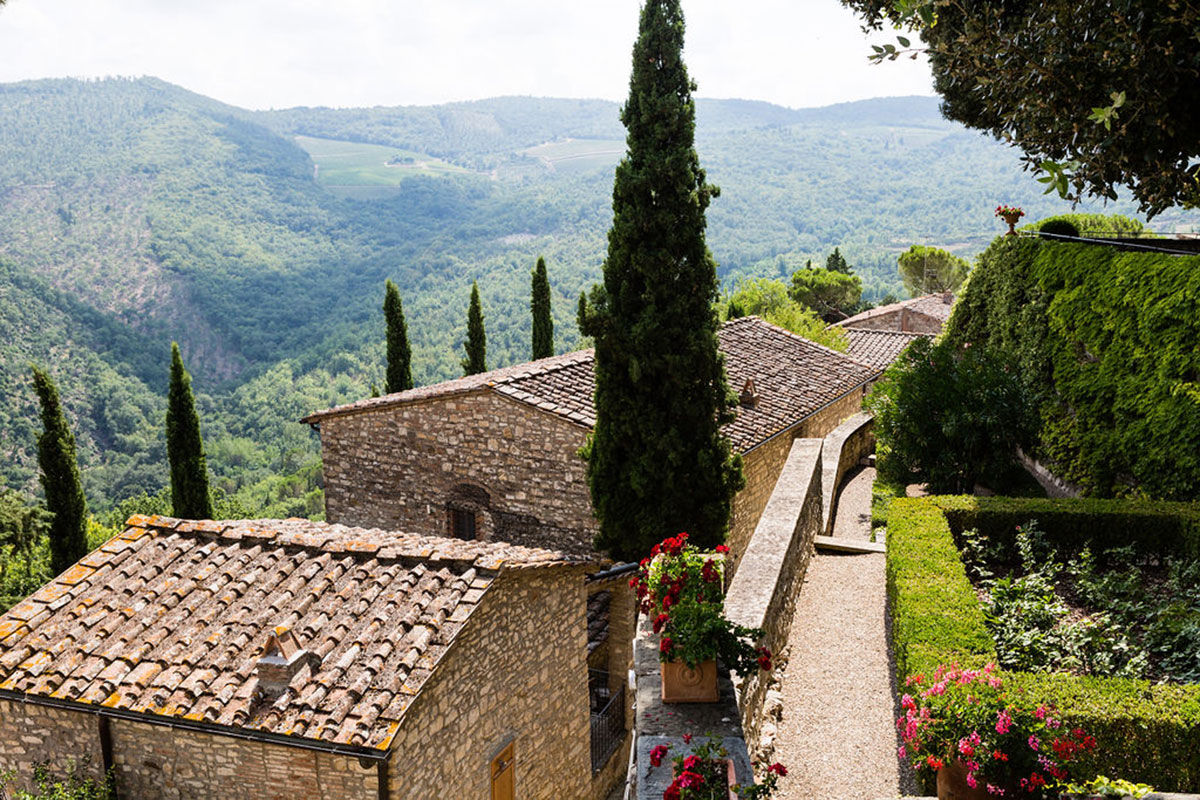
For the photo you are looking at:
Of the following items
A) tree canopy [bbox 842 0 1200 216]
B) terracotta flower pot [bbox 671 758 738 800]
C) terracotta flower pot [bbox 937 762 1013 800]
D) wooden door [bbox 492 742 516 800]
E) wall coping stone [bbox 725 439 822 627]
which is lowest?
wooden door [bbox 492 742 516 800]

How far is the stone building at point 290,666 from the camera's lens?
22.2 feet

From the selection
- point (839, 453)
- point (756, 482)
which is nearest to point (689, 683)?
point (756, 482)

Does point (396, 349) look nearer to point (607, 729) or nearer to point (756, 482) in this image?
point (756, 482)

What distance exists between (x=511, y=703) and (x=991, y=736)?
5.76 meters

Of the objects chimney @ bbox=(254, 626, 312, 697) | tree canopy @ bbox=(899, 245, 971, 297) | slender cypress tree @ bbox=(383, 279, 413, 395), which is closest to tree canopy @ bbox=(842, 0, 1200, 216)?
chimney @ bbox=(254, 626, 312, 697)

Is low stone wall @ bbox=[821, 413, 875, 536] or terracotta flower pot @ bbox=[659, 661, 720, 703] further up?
terracotta flower pot @ bbox=[659, 661, 720, 703]

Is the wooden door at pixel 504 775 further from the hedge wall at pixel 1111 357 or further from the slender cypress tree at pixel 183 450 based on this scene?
the slender cypress tree at pixel 183 450

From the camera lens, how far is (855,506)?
48.5 feet

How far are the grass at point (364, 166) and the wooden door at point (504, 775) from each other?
139 m

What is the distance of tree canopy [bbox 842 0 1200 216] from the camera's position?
181 inches

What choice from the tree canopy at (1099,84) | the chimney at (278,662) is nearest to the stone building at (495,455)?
the chimney at (278,662)

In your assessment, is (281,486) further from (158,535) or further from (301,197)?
(301,197)

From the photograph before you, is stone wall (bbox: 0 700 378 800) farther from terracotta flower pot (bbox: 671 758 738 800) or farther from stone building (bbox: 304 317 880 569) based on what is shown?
stone building (bbox: 304 317 880 569)

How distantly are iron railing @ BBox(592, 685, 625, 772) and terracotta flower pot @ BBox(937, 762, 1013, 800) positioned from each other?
25.4ft
